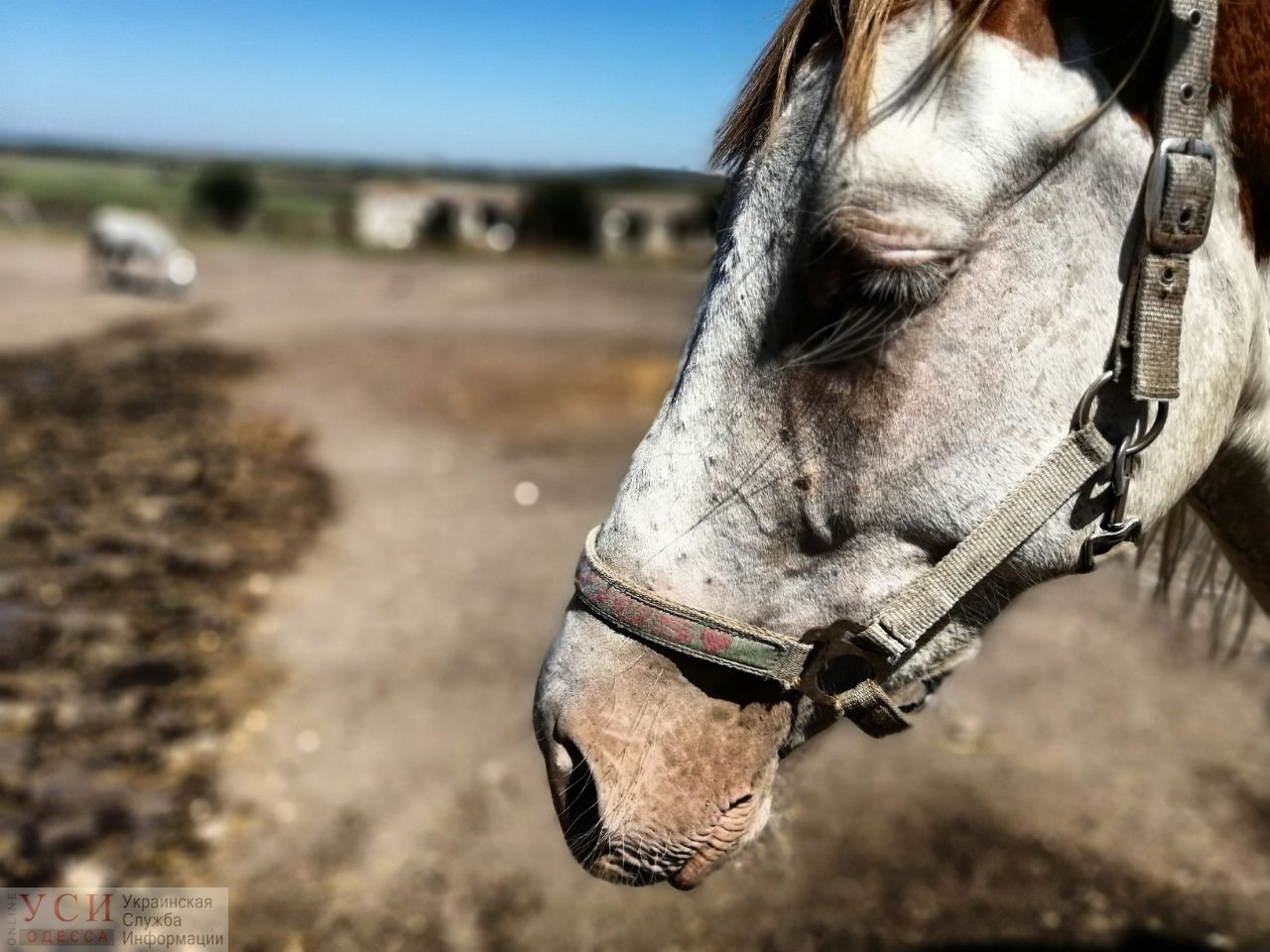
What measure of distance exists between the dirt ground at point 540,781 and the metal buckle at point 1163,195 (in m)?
1.06

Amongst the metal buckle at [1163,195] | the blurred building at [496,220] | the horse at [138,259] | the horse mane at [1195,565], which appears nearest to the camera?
the metal buckle at [1163,195]

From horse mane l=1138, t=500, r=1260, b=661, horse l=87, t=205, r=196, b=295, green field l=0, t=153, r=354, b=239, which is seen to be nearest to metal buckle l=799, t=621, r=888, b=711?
horse mane l=1138, t=500, r=1260, b=661

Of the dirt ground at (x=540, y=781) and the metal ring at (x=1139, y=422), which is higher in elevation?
the metal ring at (x=1139, y=422)

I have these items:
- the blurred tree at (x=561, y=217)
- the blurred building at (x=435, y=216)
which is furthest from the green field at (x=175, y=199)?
the blurred tree at (x=561, y=217)

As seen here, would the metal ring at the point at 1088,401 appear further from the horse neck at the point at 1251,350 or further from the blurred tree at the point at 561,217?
the blurred tree at the point at 561,217

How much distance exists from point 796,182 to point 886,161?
13 centimetres

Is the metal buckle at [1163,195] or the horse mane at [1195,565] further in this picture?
the horse mane at [1195,565]

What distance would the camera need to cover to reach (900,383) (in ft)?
4.24

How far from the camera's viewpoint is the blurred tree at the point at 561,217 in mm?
33094

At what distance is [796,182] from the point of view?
1.30 meters

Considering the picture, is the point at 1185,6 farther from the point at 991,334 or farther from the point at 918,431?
the point at 918,431

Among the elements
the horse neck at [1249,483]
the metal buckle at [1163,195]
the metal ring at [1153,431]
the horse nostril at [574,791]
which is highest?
the metal buckle at [1163,195]

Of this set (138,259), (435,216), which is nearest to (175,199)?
(435,216)

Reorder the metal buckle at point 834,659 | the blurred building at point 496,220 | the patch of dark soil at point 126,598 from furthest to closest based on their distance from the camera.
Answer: the blurred building at point 496,220
the patch of dark soil at point 126,598
the metal buckle at point 834,659
